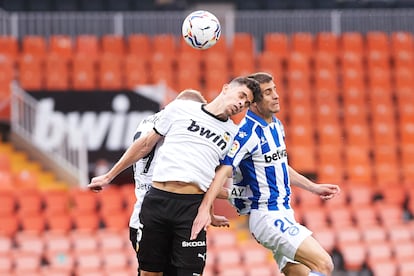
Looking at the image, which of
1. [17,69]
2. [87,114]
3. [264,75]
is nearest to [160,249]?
[264,75]

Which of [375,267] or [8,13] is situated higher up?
[8,13]

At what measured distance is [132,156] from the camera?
24.9 ft

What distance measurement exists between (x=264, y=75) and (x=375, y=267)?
22.2ft

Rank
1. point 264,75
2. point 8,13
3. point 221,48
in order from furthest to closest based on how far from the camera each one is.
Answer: point 8,13 → point 221,48 → point 264,75

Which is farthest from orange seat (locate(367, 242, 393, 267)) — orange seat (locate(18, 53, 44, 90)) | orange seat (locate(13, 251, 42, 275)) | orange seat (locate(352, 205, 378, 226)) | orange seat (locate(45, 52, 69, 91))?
orange seat (locate(18, 53, 44, 90))

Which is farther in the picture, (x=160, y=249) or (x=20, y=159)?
(x=20, y=159)

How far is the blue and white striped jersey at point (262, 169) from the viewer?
26.0ft

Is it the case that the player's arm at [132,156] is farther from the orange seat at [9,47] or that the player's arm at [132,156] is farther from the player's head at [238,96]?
the orange seat at [9,47]

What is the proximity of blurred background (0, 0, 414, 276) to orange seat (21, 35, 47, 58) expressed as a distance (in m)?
0.04

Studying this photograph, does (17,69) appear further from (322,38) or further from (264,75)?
(264,75)

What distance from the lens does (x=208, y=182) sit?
7.39 metres

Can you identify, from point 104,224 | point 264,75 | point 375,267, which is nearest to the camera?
point 264,75

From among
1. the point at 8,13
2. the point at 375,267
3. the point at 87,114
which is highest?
the point at 8,13

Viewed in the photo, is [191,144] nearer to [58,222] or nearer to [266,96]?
[266,96]
